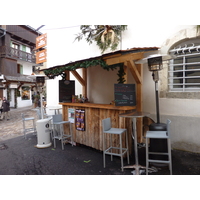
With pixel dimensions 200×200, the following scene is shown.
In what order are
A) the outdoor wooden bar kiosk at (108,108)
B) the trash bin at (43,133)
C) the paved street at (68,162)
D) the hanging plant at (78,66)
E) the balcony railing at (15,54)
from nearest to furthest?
the paved street at (68,162)
the outdoor wooden bar kiosk at (108,108)
the hanging plant at (78,66)
the trash bin at (43,133)
the balcony railing at (15,54)

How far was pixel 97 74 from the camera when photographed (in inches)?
263

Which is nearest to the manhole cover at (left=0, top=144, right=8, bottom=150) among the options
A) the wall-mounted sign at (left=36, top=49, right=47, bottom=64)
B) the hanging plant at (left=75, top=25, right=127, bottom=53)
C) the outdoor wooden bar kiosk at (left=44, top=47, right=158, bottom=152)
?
the outdoor wooden bar kiosk at (left=44, top=47, right=158, bottom=152)

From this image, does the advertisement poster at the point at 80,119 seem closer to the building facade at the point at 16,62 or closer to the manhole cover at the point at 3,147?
the manhole cover at the point at 3,147

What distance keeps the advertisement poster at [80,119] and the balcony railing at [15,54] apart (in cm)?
1752

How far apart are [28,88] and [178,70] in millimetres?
21906

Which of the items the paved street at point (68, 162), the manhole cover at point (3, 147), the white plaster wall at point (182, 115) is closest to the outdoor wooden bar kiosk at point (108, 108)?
→ the paved street at point (68, 162)

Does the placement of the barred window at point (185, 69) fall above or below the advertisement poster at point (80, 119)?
above

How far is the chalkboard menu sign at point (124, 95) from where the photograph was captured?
416 centimetres

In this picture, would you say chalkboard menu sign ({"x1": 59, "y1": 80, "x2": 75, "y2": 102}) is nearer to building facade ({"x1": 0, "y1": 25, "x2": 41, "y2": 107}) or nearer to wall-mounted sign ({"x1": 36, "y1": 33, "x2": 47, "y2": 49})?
wall-mounted sign ({"x1": 36, "y1": 33, "x2": 47, "y2": 49})

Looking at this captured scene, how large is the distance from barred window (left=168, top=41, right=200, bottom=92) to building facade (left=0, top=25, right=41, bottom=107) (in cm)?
1428

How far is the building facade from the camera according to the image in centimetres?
1827

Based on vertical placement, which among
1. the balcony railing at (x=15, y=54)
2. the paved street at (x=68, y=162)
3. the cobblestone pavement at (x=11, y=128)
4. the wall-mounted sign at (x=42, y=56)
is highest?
the balcony railing at (x=15, y=54)

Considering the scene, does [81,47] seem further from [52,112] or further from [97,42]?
[52,112]

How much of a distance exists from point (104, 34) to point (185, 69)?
3059 millimetres
